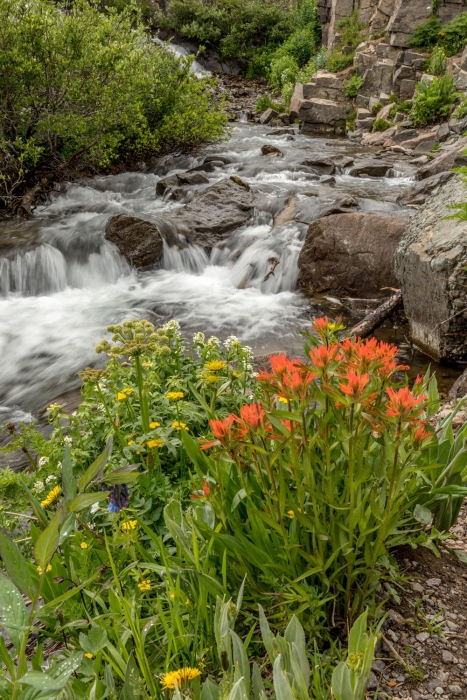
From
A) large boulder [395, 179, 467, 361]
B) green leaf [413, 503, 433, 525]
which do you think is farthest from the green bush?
green leaf [413, 503, 433, 525]

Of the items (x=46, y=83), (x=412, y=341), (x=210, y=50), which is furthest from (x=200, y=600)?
(x=210, y=50)

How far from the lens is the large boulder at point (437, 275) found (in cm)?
488

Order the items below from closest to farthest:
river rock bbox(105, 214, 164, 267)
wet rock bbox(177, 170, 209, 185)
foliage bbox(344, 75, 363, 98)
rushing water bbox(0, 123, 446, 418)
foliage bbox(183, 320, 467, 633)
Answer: foliage bbox(183, 320, 467, 633)
rushing water bbox(0, 123, 446, 418)
river rock bbox(105, 214, 164, 267)
wet rock bbox(177, 170, 209, 185)
foliage bbox(344, 75, 363, 98)

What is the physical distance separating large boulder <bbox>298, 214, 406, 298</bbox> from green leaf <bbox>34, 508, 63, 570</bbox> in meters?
6.67

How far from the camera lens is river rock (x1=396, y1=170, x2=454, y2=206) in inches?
404

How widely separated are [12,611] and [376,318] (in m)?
Result: 5.38

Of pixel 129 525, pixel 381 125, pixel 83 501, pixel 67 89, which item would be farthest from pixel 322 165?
pixel 83 501

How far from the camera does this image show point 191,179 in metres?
12.0

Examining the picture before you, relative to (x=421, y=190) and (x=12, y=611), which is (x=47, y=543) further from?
(x=421, y=190)

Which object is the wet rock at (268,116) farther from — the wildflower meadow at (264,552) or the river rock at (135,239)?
the wildflower meadow at (264,552)

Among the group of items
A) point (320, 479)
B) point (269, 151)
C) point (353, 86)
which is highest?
point (353, 86)

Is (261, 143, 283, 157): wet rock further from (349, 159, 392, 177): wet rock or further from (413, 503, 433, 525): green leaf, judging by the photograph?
(413, 503, 433, 525): green leaf

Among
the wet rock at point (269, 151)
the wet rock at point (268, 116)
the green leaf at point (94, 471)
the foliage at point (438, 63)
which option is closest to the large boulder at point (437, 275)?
the green leaf at point (94, 471)

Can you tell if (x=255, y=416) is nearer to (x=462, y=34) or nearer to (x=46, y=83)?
(x=46, y=83)
